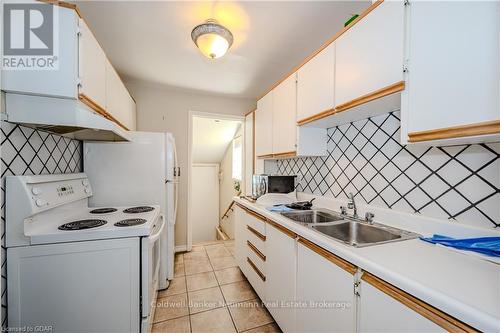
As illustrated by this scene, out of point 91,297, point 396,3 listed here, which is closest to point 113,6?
point 396,3

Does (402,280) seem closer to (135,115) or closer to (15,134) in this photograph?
(15,134)

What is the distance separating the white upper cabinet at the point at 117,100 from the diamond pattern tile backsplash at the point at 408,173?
1995 mm

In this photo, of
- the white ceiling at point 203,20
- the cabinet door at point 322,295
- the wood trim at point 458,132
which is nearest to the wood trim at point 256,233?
the cabinet door at point 322,295

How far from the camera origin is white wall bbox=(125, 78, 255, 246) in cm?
294

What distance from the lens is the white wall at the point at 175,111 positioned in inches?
116

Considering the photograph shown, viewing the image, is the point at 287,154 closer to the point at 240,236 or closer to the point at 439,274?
the point at 240,236

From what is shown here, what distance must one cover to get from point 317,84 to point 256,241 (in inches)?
58.5

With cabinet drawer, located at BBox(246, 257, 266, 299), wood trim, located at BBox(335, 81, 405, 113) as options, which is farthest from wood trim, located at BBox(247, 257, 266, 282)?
wood trim, located at BBox(335, 81, 405, 113)

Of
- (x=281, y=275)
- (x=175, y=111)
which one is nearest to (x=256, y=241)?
(x=281, y=275)

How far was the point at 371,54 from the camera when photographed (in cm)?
116

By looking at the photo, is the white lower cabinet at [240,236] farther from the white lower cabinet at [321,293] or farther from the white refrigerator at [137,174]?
the white refrigerator at [137,174]

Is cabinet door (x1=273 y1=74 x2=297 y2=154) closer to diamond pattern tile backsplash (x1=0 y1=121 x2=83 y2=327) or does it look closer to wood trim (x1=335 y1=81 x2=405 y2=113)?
wood trim (x1=335 y1=81 x2=405 y2=113)

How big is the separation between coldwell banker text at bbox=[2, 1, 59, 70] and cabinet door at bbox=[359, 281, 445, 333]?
1.92 meters

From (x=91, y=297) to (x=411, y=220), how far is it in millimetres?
1938
